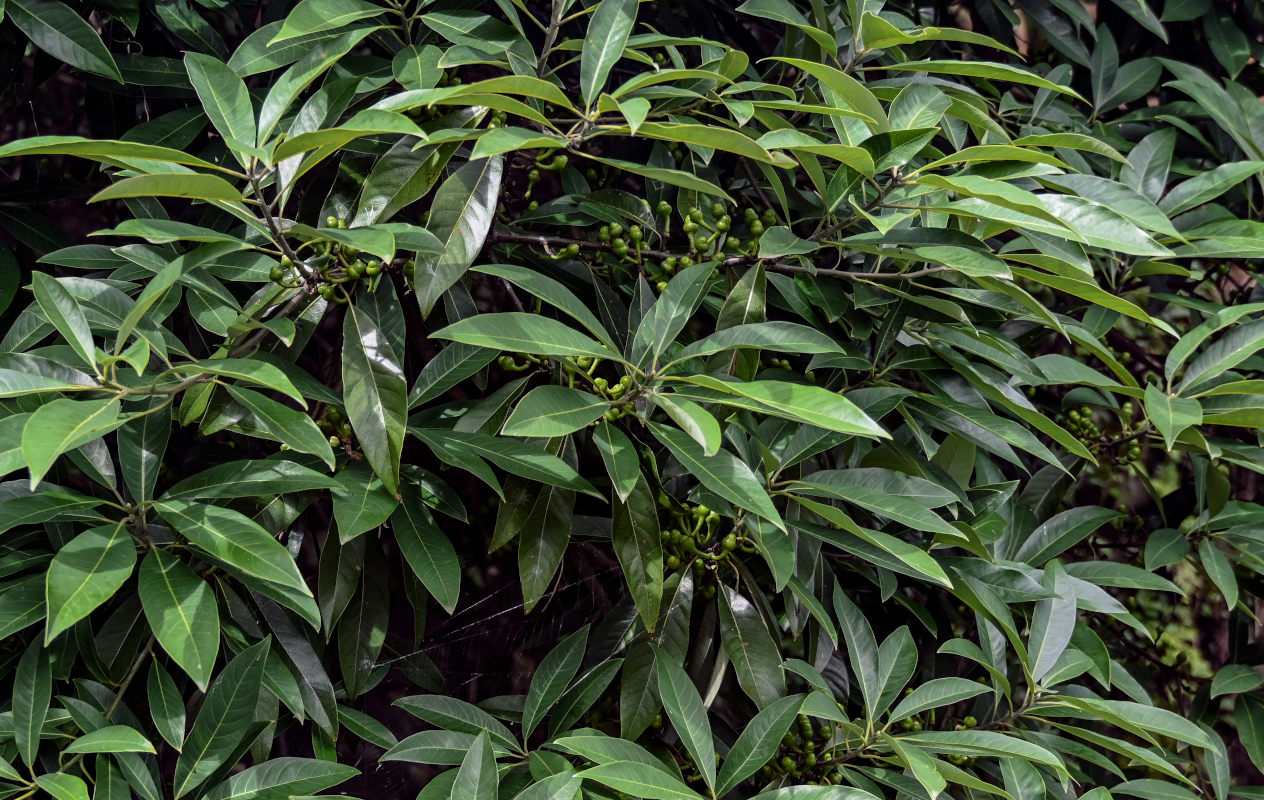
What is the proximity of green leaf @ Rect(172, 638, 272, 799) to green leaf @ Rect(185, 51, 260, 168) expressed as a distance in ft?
1.39

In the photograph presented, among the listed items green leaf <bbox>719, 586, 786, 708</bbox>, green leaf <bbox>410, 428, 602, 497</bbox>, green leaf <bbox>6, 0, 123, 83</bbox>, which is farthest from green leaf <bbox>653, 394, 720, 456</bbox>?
green leaf <bbox>6, 0, 123, 83</bbox>

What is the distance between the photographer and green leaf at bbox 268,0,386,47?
812 mm

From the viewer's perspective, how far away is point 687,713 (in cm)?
92

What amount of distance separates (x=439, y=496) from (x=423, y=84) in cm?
38

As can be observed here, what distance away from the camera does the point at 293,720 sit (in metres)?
1.13

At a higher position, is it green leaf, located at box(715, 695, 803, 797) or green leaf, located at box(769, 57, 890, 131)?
green leaf, located at box(769, 57, 890, 131)

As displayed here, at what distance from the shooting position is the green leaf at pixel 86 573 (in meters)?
0.65

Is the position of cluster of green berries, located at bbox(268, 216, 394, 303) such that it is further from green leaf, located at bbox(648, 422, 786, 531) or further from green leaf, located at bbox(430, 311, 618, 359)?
green leaf, located at bbox(648, 422, 786, 531)

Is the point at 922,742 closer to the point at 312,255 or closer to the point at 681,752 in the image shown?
the point at 681,752

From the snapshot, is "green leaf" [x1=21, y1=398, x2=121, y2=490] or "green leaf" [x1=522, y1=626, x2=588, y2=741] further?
"green leaf" [x1=522, y1=626, x2=588, y2=741]

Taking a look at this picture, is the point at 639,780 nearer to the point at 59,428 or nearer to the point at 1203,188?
the point at 59,428

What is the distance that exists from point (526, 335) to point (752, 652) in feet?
1.47

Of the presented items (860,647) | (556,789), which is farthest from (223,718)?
(860,647)

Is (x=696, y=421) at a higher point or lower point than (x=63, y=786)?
higher
